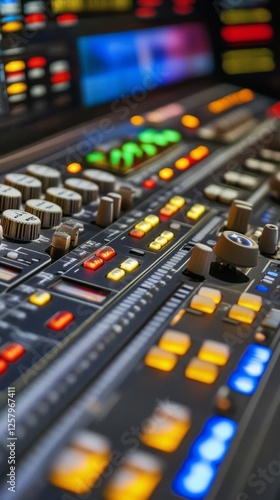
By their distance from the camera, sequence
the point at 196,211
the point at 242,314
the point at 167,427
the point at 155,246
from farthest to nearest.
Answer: the point at 196,211 < the point at 155,246 < the point at 242,314 < the point at 167,427

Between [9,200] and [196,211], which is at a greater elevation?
[9,200]

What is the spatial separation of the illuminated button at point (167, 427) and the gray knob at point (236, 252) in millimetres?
443

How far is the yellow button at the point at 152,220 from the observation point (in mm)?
1462

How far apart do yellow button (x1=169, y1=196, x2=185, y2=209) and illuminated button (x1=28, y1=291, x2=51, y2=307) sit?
57cm

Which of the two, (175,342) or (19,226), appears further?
(19,226)

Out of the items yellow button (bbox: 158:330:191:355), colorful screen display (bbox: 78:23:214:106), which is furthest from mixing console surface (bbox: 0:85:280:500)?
colorful screen display (bbox: 78:23:214:106)

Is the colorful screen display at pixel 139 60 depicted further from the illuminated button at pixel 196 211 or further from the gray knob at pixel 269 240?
the gray knob at pixel 269 240

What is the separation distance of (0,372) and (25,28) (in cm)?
103

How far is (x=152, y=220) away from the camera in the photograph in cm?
147

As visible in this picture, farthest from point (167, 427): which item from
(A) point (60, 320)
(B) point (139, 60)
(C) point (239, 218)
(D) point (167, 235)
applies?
(B) point (139, 60)

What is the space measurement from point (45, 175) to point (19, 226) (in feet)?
0.89

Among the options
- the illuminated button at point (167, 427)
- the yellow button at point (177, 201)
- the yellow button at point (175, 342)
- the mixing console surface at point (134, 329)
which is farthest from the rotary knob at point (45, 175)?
the illuminated button at point (167, 427)

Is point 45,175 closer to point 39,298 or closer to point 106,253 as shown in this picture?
point 106,253

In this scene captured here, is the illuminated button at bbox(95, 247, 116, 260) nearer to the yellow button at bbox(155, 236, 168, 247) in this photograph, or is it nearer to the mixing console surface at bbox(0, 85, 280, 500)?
the mixing console surface at bbox(0, 85, 280, 500)
